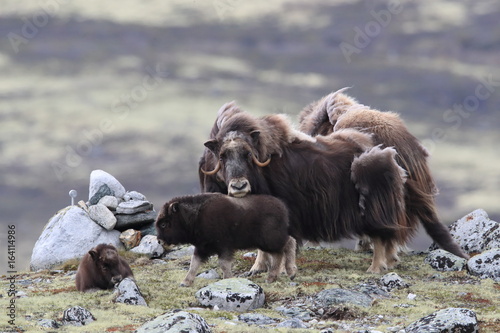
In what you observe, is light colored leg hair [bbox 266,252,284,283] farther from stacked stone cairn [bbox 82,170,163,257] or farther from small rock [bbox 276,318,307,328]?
stacked stone cairn [bbox 82,170,163,257]

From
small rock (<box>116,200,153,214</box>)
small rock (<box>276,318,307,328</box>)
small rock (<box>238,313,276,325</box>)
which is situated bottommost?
small rock (<box>276,318,307,328</box>)

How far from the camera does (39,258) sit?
13.5 m

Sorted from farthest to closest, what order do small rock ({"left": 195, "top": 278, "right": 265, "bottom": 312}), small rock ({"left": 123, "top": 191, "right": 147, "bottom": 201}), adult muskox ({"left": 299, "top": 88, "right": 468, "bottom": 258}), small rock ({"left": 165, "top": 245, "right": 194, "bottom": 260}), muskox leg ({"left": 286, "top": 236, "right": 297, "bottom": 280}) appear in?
small rock ({"left": 123, "top": 191, "right": 147, "bottom": 201}) → small rock ({"left": 165, "top": 245, "right": 194, "bottom": 260}) → adult muskox ({"left": 299, "top": 88, "right": 468, "bottom": 258}) → muskox leg ({"left": 286, "top": 236, "right": 297, "bottom": 280}) → small rock ({"left": 195, "top": 278, "right": 265, "bottom": 312})

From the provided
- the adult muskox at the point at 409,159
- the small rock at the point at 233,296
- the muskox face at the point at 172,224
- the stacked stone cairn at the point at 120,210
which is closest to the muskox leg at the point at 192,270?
the muskox face at the point at 172,224

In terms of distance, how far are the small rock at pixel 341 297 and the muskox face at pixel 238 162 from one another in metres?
1.51

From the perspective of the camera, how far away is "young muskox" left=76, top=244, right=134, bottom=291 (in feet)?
30.6

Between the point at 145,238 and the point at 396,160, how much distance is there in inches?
168

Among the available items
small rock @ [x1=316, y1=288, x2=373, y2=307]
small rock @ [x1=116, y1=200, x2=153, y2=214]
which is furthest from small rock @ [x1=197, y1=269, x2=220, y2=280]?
small rock @ [x1=116, y1=200, x2=153, y2=214]

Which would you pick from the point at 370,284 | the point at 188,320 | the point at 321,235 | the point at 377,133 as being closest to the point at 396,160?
the point at 377,133

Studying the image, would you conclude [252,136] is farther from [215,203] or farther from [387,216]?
[387,216]

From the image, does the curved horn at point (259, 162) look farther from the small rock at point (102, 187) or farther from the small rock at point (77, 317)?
the small rock at point (102, 187)

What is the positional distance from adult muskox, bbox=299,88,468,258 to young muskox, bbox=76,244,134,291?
3.56 metres

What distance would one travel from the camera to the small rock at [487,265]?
32.8ft

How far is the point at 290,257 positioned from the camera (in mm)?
9344
